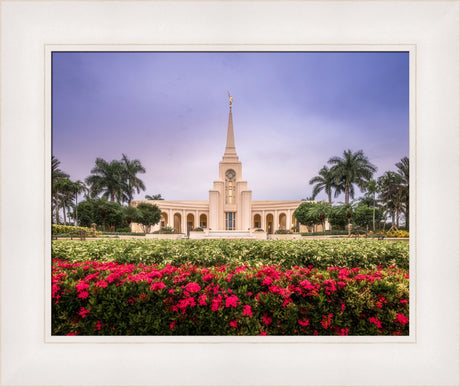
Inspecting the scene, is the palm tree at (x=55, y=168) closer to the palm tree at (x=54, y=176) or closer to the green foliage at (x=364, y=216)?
the palm tree at (x=54, y=176)

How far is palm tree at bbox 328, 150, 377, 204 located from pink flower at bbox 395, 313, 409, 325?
7.31m

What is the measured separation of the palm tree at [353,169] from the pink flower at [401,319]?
731 centimetres

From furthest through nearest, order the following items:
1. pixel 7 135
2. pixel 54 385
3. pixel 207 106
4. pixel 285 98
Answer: pixel 207 106 → pixel 285 98 → pixel 7 135 → pixel 54 385

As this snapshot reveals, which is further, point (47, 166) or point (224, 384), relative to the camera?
point (47, 166)

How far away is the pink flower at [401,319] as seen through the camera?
2.48 meters

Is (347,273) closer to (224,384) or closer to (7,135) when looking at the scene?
(224,384)

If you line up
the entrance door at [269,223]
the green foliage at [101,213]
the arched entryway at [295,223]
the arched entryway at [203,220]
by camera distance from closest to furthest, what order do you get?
the green foliage at [101,213], the arched entryway at [295,223], the entrance door at [269,223], the arched entryway at [203,220]

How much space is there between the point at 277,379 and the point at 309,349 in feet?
1.37

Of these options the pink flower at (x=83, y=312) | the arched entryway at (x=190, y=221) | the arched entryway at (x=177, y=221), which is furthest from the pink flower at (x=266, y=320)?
the arched entryway at (x=190, y=221)

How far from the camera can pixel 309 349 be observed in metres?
2.45

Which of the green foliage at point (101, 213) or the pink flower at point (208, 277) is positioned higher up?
the pink flower at point (208, 277)
